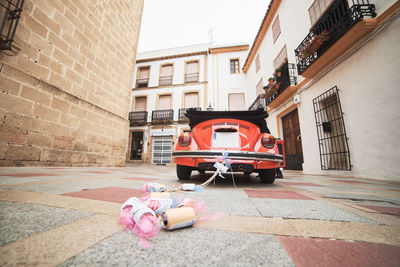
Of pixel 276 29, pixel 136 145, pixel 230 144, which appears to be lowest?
pixel 230 144

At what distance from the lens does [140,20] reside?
278 inches

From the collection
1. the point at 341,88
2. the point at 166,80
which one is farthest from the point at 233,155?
the point at 166,80

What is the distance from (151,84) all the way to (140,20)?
9.68m

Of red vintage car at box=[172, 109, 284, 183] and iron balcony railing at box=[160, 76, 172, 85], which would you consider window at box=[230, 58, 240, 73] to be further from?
red vintage car at box=[172, 109, 284, 183]

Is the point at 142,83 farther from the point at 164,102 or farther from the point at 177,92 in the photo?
the point at 177,92

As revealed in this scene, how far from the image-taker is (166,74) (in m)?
16.4

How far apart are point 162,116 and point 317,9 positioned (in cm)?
1257

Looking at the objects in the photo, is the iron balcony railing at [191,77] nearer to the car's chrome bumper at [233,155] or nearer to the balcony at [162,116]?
the balcony at [162,116]

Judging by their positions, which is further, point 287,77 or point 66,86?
point 287,77

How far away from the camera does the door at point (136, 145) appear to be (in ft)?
49.8

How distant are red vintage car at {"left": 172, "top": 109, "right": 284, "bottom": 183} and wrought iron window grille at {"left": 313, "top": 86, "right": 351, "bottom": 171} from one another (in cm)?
379

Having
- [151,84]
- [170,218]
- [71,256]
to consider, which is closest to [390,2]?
[170,218]

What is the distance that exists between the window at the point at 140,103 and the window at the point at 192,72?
4693mm

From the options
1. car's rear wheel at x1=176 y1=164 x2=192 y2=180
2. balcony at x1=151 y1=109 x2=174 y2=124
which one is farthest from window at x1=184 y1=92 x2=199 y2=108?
car's rear wheel at x1=176 y1=164 x2=192 y2=180
